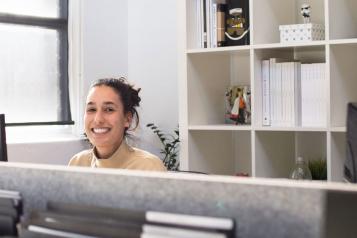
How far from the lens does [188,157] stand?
3203mm

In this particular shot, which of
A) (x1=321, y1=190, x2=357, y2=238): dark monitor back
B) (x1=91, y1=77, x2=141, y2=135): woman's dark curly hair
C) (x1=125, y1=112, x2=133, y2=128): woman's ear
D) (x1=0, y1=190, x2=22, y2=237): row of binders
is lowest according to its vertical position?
(x1=0, y1=190, x2=22, y2=237): row of binders

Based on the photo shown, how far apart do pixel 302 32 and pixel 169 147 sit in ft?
4.53

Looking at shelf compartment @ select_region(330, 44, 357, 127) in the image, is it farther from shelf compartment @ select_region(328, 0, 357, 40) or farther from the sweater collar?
the sweater collar

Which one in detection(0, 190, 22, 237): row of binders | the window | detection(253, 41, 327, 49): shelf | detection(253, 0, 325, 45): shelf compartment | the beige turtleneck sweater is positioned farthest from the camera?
the window

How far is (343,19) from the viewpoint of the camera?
2861mm

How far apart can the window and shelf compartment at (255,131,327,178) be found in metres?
1.57

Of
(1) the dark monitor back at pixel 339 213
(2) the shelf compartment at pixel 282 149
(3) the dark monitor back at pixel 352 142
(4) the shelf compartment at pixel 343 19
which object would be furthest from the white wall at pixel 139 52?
(1) the dark monitor back at pixel 339 213

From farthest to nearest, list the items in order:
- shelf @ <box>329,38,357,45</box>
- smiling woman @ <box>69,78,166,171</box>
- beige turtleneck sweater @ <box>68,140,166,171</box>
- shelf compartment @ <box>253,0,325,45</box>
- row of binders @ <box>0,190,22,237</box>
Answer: shelf compartment @ <box>253,0,325,45</box>, shelf @ <box>329,38,357,45</box>, smiling woman @ <box>69,78,166,171</box>, beige turtleneck sweater @ <box>68,140,166,171</box>, row of binders @ <box>0,190,22,237</box>

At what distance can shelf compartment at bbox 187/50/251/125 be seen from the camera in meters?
3.21

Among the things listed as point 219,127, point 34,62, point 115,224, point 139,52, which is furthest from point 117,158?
point 139,52

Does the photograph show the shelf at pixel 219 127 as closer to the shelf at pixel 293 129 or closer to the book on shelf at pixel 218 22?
the shelf at pixel 293 129

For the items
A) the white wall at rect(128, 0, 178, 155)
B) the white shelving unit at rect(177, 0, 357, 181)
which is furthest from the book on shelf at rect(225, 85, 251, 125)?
the white wall at rect(128, 0, 178, 155)

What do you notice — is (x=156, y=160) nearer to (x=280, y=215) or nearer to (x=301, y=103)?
(x=301, y=103)

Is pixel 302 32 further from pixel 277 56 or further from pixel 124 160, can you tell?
pixel 124 160
